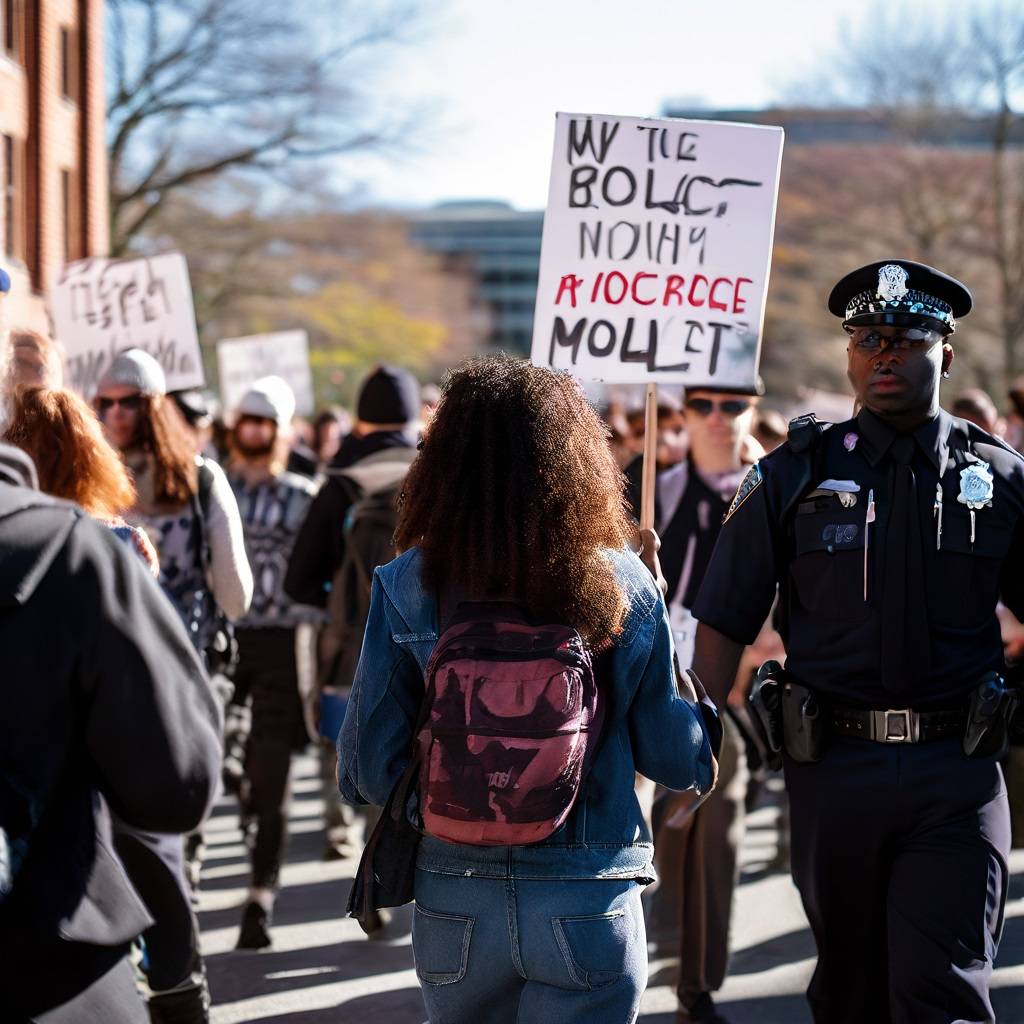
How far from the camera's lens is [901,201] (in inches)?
1273

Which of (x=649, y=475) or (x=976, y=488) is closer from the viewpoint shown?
(x=976, y=488)

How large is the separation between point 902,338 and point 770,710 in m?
1.02

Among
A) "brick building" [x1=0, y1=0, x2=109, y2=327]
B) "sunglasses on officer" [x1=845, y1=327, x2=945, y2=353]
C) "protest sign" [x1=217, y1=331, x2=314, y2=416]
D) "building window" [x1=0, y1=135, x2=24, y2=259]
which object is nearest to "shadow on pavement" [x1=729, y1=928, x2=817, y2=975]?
"sunglasses on officer" [x1=845, y1=327, x2=945, y2=353]

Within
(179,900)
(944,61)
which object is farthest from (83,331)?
(944,61)

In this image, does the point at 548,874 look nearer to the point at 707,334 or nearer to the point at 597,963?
the point at 597,963

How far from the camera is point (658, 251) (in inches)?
217

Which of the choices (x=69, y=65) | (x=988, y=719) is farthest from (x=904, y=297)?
(x=69, y=65)

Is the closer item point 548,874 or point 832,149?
point 548,874

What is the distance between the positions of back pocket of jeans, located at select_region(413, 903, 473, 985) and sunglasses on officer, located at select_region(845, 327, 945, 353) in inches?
77.7

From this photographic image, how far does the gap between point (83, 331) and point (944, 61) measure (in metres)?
23.9

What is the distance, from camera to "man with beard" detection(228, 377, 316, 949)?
6.69 m

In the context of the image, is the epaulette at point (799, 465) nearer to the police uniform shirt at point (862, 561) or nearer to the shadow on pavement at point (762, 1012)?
the police uniform shirt at point (862, 561)

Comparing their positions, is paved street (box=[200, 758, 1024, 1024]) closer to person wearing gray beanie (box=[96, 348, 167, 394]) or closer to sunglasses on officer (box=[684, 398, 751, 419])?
sunglasses on officer (box=[684, 398, 751, 419])

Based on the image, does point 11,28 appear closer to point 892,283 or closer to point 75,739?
point 892,283
